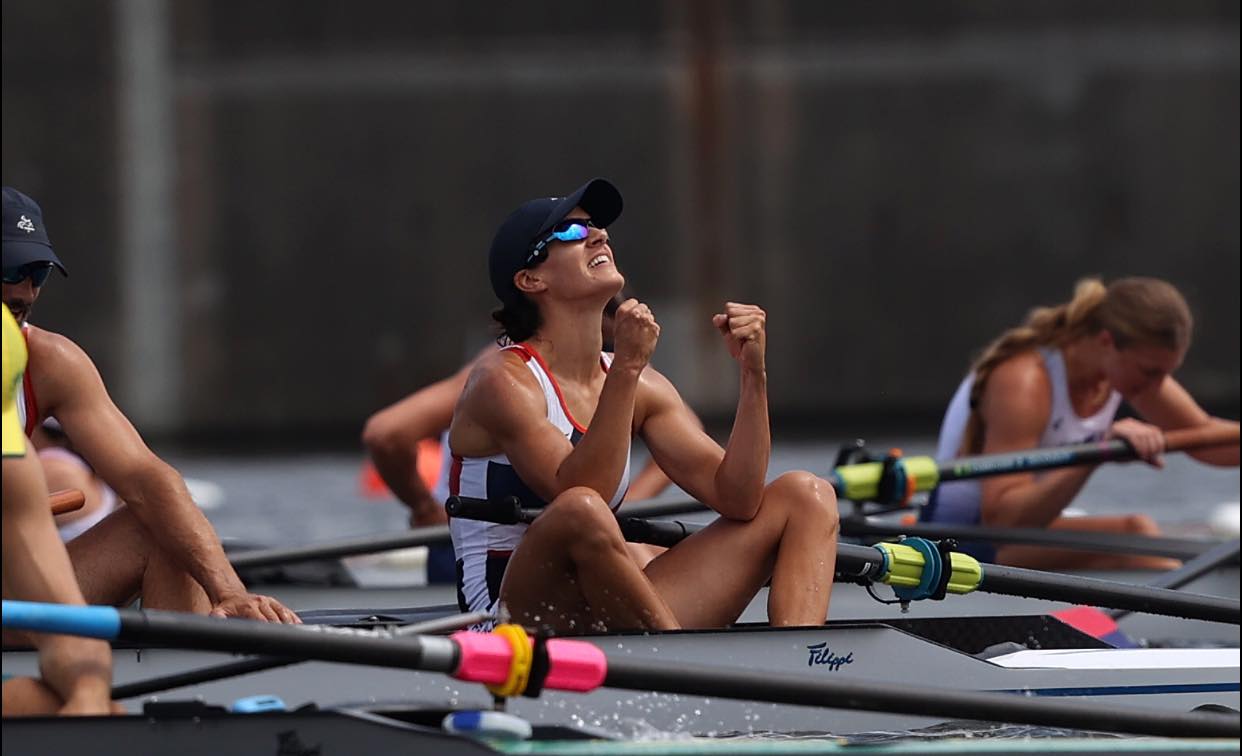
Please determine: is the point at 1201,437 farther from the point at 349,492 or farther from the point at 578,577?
the point at 349,492

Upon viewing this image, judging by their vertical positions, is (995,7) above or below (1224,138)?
above

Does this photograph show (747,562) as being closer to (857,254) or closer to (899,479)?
(899,479)

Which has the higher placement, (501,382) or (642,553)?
(501,382)

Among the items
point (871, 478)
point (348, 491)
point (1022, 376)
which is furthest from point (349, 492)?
point (1022, 376)

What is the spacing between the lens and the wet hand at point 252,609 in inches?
177

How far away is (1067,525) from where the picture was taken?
7.82 metres

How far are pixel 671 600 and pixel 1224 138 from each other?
49.5ft

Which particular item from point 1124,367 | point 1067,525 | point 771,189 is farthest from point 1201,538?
point 771,189

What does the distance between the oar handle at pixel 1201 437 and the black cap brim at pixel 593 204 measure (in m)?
3.41

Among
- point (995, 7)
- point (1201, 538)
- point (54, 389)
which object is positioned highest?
point (995, 7)

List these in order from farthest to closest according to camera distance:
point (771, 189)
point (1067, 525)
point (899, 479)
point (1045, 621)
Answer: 1. point (771, 189)
2. point (1067, 525)
3. point (899, 479)
4. point (1045, 621)

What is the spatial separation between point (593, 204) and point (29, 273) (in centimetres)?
141

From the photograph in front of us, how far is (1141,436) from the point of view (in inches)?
290

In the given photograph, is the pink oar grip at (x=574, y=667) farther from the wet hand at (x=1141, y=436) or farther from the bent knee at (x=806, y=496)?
the wet hand at (x=1141, y=436)
